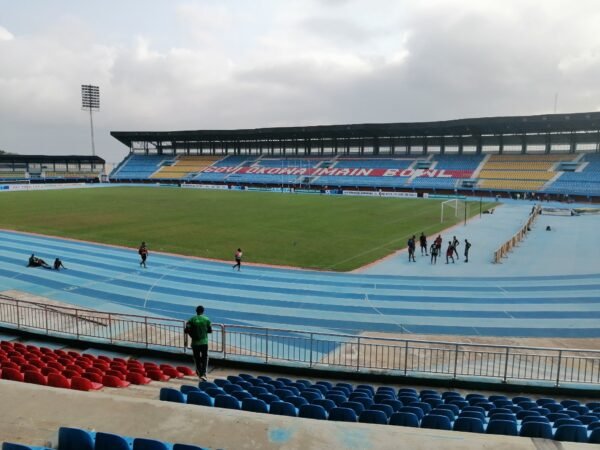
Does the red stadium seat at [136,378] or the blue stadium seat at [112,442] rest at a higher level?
the blue stadium seat at [112,442]

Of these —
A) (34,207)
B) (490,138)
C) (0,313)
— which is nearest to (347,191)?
(490,138)

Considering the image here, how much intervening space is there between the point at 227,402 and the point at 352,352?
608cm

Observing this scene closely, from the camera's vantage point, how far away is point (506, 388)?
9.02 metres

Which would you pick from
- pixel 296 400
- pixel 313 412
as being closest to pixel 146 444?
pixel 313 412

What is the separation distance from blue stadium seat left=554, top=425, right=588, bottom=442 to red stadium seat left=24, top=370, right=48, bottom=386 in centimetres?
704

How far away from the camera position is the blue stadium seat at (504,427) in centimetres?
540

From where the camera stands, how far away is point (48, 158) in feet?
341

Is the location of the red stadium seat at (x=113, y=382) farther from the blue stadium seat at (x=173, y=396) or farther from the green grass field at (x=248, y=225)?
the green grass field at (x=248, y=225)

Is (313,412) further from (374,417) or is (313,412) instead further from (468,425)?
(468,425)

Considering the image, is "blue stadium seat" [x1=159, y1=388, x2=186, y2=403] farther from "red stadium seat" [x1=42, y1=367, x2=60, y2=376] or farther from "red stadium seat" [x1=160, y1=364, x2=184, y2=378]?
"red stadium seat" [x1=160, y1=364, x2=184, y2=378]

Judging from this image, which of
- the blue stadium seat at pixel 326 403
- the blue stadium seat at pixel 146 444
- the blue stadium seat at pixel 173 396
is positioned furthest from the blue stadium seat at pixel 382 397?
the blue stadium seat at pixel 146 444

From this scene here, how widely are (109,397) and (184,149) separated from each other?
105606 millimetres

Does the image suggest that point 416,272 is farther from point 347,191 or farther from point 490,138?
point 490,138

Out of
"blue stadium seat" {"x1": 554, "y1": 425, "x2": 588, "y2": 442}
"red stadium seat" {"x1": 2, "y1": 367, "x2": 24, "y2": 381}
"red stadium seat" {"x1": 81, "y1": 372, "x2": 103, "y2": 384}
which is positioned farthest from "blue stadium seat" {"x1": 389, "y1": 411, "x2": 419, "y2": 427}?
"red stadium seat" {"x1": 2, "y1": 367, "x2": 24, "y2": 381}
